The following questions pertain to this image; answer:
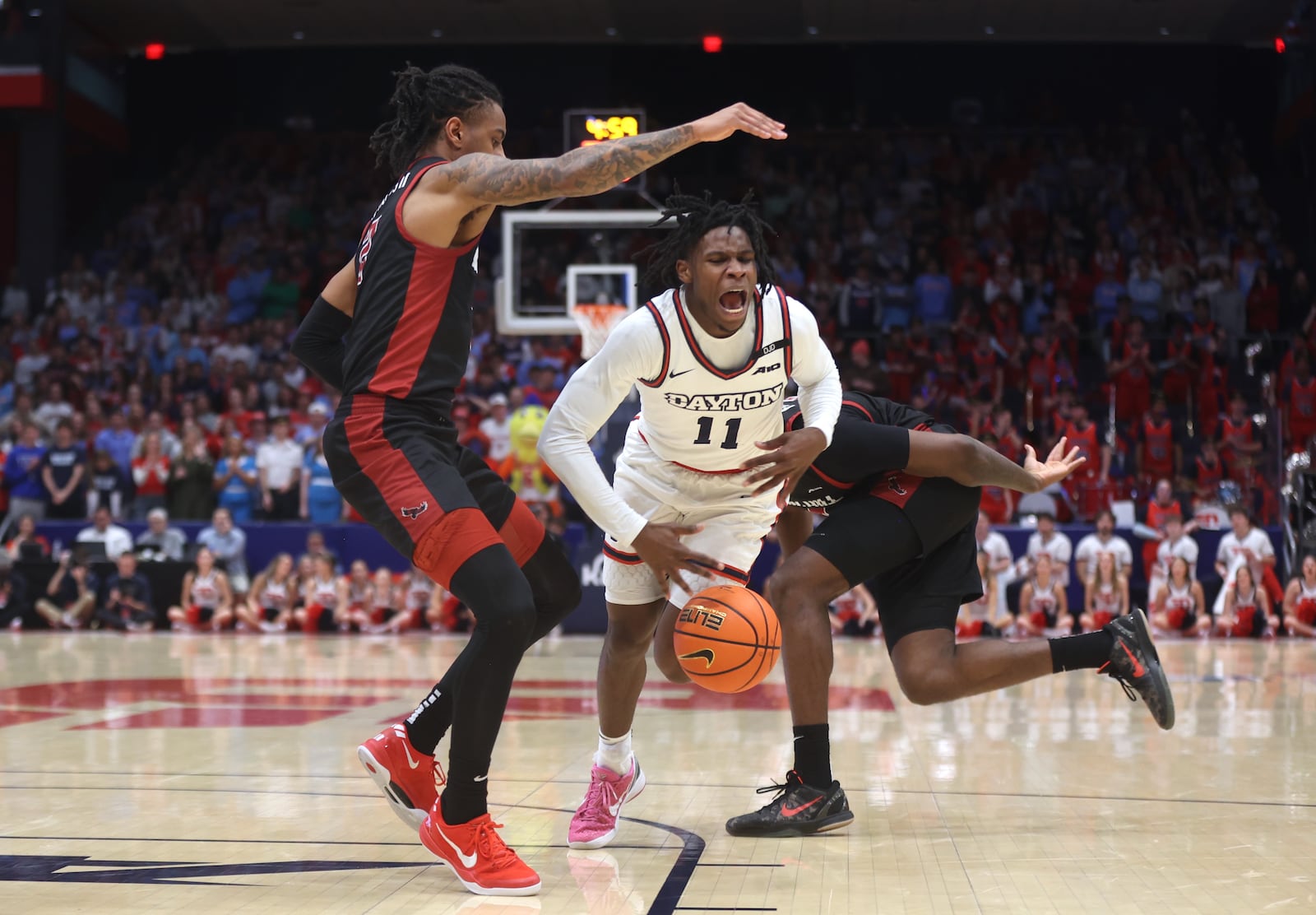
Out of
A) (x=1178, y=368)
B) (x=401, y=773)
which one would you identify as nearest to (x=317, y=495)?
(x=1178, y=368)

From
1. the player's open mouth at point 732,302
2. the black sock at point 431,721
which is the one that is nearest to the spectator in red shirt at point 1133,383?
the player's open mouth at point 732,302

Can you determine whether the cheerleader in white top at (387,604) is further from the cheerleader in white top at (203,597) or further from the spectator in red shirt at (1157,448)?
the spectator in red shirt at (1157,448)

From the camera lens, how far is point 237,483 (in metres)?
15.1

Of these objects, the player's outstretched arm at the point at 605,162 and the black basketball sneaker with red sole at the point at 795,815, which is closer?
the player's outstretched arm at the point at 605,162

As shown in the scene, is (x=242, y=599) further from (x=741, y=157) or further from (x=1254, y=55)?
(x=1254, y=55)

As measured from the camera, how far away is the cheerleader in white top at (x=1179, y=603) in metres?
12.9

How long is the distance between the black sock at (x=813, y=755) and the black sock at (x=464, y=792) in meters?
1.22

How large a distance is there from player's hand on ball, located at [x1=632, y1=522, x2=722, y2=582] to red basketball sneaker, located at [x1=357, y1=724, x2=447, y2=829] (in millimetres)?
942

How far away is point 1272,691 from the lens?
850 cm

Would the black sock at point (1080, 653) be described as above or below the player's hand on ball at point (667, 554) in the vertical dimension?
below

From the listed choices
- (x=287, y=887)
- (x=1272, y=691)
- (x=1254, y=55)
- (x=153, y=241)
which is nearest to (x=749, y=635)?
(x=287, y=887)

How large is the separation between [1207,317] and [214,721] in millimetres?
13906

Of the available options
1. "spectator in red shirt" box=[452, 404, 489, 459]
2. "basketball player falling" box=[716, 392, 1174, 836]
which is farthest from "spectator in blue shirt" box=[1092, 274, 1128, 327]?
"basketball player falling" box=[716, 392, 1174, 836]

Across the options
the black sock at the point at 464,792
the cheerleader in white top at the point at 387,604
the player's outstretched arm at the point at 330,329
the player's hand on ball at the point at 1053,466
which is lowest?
the cheerleader in white top at the point at 387,604
